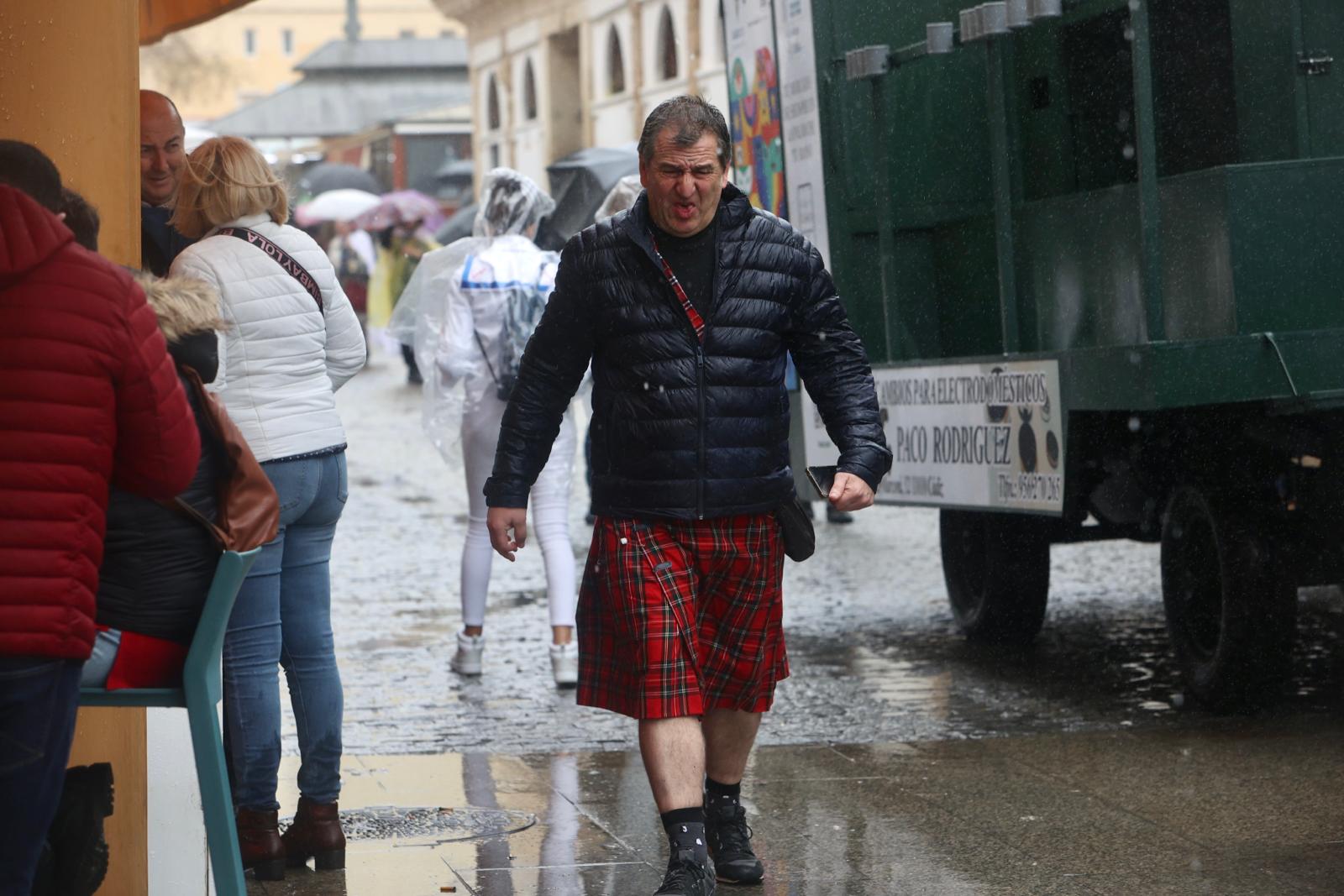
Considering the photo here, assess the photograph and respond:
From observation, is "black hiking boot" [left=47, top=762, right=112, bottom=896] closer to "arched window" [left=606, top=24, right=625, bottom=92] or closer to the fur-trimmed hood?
the fur-trimmed hood

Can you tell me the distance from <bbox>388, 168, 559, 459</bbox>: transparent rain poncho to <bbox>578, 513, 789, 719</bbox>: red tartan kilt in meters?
3.10

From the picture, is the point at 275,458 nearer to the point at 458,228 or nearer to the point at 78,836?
the point at 78,836

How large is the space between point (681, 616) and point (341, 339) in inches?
46.4

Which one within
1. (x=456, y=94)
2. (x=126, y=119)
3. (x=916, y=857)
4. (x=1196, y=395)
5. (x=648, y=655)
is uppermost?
(x=456, y=94)

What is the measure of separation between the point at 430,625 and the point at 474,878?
473 centimetres

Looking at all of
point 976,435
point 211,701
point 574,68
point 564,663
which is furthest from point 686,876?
point 574,68

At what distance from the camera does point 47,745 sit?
350 cm

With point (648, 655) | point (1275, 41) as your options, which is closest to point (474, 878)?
point (648, 655)

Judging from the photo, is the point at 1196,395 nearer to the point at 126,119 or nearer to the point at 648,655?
the point at 648,655

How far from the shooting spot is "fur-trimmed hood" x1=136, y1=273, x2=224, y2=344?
12.8 ft

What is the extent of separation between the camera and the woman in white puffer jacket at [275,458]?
17.1ft

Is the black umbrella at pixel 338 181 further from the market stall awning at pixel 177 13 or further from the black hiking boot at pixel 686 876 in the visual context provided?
the black hiking boot at pixel 686 876

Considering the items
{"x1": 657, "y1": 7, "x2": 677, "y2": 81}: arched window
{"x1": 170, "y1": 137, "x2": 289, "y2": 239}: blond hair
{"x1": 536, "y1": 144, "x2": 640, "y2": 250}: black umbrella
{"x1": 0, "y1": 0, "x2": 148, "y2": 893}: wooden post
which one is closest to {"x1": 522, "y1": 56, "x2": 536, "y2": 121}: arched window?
{"x1": 657, "y1": 7, "x2": 677, "y2": 81}: arched window

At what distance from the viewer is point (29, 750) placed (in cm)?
347
